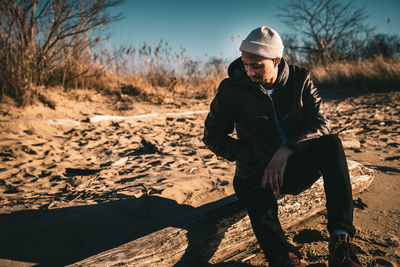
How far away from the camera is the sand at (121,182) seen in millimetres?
1696

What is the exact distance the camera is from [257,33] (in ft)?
5.08

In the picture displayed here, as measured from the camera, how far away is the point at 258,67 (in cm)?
157

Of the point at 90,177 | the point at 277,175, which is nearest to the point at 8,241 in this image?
the point at 90,177

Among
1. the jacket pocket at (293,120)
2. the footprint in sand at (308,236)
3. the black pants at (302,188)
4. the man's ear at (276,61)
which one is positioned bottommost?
the footprint in sand at (308,236)

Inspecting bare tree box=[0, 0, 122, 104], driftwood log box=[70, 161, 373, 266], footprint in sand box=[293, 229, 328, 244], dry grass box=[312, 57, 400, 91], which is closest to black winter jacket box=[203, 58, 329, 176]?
driftwood log box=[70, 161, 373, 266]

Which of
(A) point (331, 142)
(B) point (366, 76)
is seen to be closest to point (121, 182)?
(A) point (331, 142)

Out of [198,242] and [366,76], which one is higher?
[366,76]

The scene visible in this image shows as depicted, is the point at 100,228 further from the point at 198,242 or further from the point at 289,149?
the point at 289,149

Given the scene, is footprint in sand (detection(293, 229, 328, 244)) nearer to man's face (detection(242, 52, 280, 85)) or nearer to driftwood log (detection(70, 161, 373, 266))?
driftwood log (detection(70, 161, 373, 266))

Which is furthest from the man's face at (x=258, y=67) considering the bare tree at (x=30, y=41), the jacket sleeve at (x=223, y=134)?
the bare tree at (x=30, y=41)

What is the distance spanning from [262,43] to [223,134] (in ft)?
1.94

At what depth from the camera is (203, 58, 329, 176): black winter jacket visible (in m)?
1.62

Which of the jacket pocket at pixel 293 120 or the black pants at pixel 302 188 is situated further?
the jacket pocket at pixel 293 120

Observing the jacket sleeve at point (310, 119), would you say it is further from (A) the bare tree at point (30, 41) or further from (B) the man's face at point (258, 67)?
(A) the bare tree at point (30, 41)
